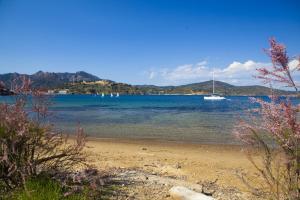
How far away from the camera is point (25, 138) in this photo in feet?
17.4

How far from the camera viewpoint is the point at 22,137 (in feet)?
17.3

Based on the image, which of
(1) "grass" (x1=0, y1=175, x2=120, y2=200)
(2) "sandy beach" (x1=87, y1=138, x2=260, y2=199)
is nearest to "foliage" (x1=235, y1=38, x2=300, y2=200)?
(2) "sandy beach" (x1=87, y1=138, x2=260, y2=199)

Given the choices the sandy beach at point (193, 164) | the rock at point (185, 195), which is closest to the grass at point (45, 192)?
the rock at point (185, 195)

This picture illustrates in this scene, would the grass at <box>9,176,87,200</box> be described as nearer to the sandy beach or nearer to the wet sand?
the wet sand

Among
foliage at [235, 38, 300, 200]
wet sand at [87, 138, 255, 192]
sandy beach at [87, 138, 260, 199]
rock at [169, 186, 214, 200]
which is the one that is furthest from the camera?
wet sand at [87, 138, 255, 192]

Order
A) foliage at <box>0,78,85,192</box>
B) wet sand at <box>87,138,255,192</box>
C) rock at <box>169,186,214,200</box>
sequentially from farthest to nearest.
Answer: wet sand at <box>87,138,255,192</box> → rock at <box>169,186,214,200</box> → foliage at <box>0,78,85,192</box>

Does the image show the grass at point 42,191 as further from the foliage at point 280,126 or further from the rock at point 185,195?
the foliage at point 280,126

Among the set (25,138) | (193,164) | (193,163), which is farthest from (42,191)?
(193,163)

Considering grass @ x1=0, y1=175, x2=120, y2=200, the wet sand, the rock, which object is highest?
grass @ x1=0, y1=175, x2=120, y2=200

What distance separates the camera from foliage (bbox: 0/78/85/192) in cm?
517

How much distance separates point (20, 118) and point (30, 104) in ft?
1.46

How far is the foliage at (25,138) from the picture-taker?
17.0ft

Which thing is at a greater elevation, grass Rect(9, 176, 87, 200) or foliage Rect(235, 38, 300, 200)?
foliage Rect(235, 38, 300, 200)

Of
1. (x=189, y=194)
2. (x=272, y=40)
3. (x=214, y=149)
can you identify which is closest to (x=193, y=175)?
(x=189, y=194)
